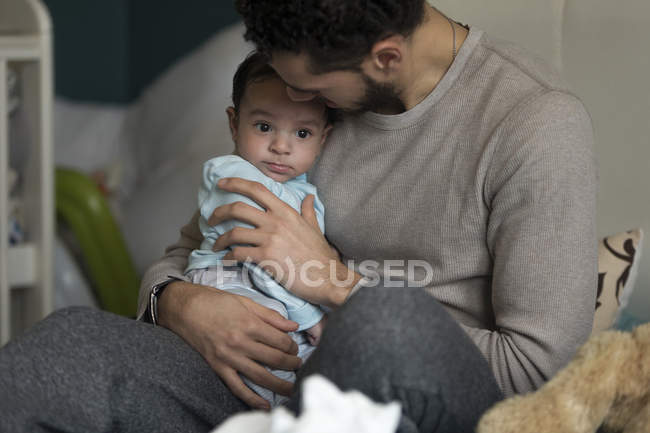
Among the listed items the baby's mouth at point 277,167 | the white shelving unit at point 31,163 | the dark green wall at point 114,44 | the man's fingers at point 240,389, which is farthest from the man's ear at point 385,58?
the dark green wall at point 114,44

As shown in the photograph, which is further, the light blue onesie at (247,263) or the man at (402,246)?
the light blue onesie at (247,263)

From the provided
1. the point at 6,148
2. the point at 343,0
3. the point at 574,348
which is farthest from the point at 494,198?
the point at 6,148

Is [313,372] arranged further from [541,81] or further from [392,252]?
[541,81]

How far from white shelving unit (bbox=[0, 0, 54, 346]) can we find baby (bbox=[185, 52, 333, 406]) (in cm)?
86

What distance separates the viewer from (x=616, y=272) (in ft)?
4.43

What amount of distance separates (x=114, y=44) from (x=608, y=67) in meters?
2.36

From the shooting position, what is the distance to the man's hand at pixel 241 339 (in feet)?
3.71

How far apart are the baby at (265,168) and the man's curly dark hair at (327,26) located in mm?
140

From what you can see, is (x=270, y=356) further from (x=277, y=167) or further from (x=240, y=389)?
(x=277, y=167)

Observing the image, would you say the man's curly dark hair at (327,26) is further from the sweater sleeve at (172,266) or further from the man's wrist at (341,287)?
the sweater sleeve at (172,266)

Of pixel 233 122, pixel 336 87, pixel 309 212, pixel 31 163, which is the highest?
pixel 336 87

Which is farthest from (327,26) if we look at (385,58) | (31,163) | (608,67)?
(31,163)

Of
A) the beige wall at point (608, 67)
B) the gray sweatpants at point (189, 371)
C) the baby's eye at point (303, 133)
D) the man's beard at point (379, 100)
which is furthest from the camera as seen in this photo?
the beige wall at point (608, 67)

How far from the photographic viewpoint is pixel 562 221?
1.02m
